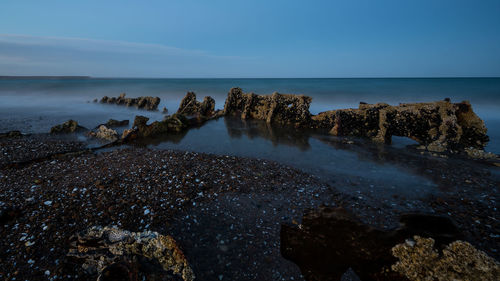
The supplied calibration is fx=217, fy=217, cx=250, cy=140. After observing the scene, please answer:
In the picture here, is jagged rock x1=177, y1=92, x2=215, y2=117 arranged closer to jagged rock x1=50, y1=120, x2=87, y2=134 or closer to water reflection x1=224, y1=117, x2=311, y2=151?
water reflection x1=224, y1=117, x2=311, y2=151

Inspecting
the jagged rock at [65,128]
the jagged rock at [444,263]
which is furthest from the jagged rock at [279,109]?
the jagged rock at [444,263]

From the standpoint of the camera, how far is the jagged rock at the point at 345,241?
374cm

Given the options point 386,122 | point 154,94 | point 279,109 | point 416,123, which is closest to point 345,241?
point 386,122

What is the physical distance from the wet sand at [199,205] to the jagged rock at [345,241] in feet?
0.72

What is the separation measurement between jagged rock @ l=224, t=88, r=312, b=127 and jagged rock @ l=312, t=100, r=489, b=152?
9.78ft

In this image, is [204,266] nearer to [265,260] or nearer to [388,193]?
[265,260]

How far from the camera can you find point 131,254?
11.2 ft

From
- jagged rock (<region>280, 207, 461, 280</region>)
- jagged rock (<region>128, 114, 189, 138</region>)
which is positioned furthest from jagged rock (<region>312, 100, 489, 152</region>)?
jagged rock (<region>128, 114, 189, 138</region>)

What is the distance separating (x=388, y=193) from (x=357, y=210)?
160 cm

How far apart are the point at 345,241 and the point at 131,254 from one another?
153 inches

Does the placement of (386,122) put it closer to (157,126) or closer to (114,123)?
(157,126)

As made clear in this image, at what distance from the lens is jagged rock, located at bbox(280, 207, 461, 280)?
374 cm

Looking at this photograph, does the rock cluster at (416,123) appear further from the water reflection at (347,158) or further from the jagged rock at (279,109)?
the water reflection at (347,158)

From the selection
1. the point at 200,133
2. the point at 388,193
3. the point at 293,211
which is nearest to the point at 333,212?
the point at 293,211
